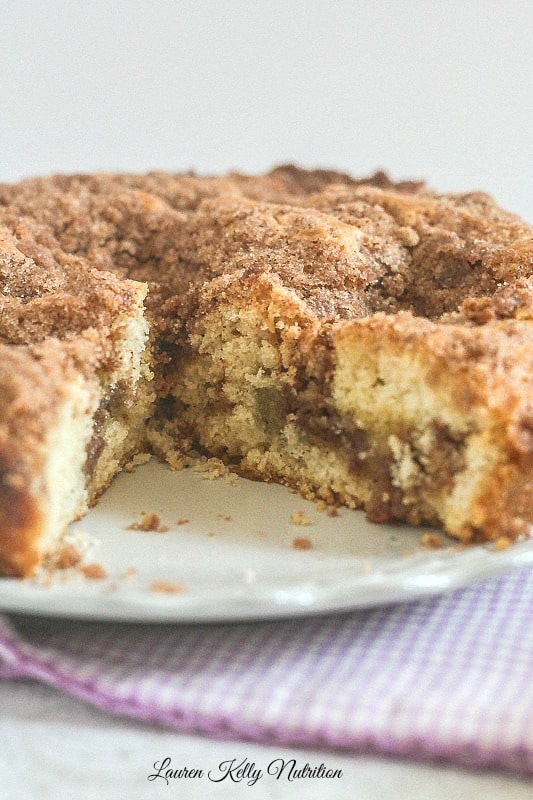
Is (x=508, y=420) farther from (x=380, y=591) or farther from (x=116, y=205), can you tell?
(x=116, y=205)

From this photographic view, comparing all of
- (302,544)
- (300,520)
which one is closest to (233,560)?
→ (302,544)

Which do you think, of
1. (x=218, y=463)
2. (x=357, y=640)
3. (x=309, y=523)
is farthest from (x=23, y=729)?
(x=218, y=463)

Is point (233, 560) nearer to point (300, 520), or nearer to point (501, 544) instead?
point (300, 520)

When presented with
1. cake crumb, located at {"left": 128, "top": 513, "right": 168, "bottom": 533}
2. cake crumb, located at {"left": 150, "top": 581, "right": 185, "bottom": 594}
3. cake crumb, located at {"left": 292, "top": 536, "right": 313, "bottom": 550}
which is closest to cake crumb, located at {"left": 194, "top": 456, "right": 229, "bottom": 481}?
cake crumb, located at {"left": 128, "top": 513, "right": 168, "bottom": 533}

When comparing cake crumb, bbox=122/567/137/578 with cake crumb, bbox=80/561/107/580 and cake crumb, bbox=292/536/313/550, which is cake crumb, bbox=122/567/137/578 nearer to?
cake crumb, bbox=80/561/107/580

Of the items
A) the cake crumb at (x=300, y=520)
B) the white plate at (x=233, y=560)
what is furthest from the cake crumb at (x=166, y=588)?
the cake crumb at (x=300, y=520)

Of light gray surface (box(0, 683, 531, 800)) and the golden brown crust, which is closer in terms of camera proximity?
light gray surface (box(0, 683, 531, 800))

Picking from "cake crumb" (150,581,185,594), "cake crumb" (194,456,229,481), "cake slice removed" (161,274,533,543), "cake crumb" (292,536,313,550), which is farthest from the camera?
"cake crumb" (194,456,229,481)

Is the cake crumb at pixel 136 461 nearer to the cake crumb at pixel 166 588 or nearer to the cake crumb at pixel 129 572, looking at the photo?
the cake crumb at pixel 129 572

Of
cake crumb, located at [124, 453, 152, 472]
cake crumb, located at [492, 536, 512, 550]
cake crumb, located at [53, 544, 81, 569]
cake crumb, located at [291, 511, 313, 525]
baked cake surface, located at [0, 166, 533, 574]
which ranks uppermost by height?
baked cake surface, located at [0, 166, 533, 574]
